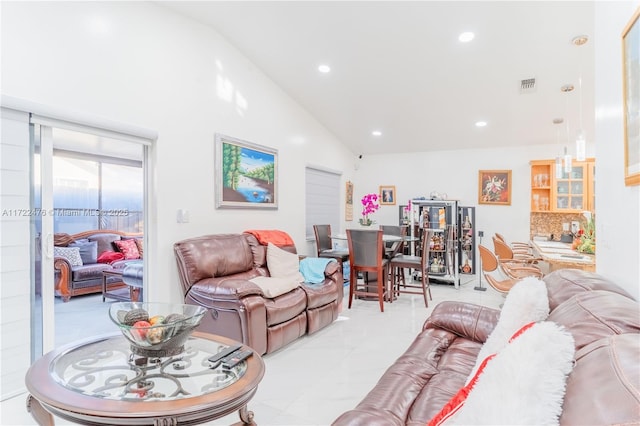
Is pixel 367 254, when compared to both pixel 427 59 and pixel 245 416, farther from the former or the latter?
pixel 245 416

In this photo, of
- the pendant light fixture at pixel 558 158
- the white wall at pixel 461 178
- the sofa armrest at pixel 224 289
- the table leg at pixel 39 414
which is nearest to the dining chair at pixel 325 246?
the white wall at pixel 461 178

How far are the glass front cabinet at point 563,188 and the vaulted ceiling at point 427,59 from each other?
547mm

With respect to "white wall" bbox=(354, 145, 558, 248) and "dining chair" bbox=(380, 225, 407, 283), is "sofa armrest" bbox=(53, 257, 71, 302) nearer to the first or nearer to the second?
"dining chair" bbox=(380, 225, 407, 283)

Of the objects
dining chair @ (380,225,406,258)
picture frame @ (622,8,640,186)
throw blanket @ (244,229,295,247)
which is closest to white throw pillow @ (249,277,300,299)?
throw blanket @ (244,229,295,247)

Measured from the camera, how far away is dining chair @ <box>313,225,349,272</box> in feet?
17.4

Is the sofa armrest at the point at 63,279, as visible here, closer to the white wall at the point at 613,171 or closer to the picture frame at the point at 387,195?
the white wall at the point at 613,171

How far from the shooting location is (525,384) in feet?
2.68

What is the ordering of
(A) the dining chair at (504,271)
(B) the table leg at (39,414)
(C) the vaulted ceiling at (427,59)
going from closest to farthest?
(B) the table leg at (39,414) → (C) the vaulted ceiling at (427,59) → (A) the dining chair at (504,271)

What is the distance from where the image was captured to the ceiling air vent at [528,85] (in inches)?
167

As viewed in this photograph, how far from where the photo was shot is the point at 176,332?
1763 mm

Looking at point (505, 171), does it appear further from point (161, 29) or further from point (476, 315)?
point (161, 29)

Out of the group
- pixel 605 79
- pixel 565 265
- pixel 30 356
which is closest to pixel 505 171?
pixel 565 265

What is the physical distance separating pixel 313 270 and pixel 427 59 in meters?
2.80

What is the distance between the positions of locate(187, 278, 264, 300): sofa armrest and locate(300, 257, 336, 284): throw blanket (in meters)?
0.98
